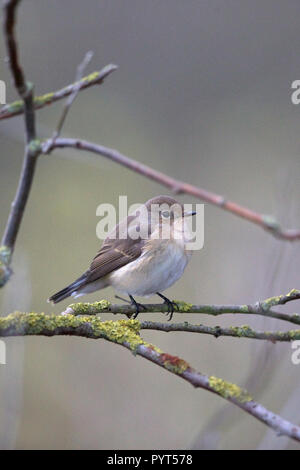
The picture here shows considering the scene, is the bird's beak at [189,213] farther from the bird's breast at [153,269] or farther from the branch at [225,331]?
the branch at [225,331]

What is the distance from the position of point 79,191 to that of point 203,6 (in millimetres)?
2532

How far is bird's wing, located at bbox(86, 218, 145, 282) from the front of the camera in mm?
3406

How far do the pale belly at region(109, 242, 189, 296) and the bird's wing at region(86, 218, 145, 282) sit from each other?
4 cm

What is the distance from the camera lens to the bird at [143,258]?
11.1 feet

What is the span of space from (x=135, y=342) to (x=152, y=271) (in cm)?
156

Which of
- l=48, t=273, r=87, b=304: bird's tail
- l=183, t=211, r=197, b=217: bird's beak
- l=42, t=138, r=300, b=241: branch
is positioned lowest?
l=48, t=273, r=87, b=304: bird's tail

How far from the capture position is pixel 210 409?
4.34m

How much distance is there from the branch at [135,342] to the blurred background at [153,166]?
1960 mm

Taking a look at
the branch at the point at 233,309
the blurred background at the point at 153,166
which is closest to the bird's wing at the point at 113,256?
the blurred background at the point at 153,166

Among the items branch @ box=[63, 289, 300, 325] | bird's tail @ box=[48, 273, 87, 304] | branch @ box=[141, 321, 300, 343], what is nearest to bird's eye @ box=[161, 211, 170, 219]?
bird's tail @ box=[48, 273, 87, 304]

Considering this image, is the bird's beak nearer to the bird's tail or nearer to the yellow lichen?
the bird's tail

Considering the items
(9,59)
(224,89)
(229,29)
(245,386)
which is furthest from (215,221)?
(9,59)

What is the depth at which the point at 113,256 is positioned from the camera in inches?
138

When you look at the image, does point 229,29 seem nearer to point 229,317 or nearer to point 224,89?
point 224,89
